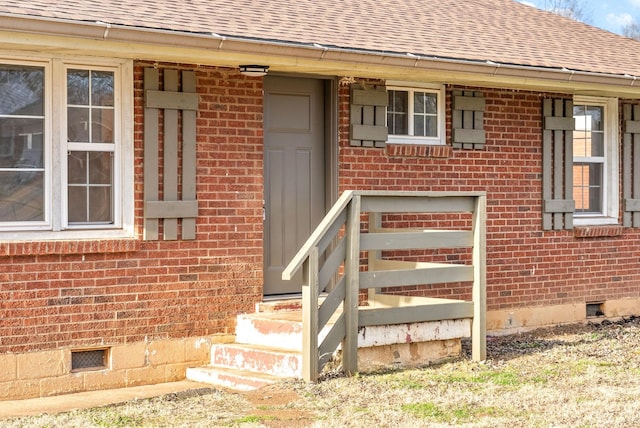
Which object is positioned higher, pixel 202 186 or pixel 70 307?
pixel 202 186

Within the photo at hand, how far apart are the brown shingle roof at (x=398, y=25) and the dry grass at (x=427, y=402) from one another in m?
3.03

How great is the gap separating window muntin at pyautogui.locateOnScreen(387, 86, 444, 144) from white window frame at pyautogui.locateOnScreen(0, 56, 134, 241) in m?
3.07

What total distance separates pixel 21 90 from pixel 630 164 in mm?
7641

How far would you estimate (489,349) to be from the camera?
10.6 meters

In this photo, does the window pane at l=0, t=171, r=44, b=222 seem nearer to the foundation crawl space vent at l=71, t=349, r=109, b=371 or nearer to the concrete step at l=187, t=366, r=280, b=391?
the foundation crawl space vent at l=71, t=349, r=109, b=371

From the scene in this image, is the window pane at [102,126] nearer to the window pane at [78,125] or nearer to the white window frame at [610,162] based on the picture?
the window pane at [78,125]

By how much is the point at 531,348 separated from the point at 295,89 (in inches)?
140

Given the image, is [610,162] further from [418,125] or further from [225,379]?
[225,379]

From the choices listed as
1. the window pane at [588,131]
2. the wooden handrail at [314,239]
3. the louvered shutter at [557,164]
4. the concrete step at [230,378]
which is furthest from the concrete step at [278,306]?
the window pane at [588,131]

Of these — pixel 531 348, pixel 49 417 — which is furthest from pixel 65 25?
pixel 531 348

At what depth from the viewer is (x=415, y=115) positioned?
1136 centimetres

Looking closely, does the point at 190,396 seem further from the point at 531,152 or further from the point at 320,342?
the point at 531,152

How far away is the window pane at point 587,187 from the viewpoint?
42.1 ft

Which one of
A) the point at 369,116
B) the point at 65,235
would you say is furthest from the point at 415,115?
the point at 65,235
